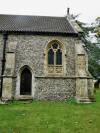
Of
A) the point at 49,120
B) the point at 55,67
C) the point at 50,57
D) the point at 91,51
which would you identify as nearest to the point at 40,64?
the point at 50,57

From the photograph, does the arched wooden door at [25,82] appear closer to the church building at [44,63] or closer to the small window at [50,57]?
the church building at [44,63]

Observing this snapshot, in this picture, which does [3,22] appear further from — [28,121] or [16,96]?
[28,121]

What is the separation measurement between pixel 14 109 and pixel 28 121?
3984mm

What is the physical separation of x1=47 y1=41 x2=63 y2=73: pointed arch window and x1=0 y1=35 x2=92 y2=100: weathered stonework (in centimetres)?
42

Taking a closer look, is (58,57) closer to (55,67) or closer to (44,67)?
(55,67)

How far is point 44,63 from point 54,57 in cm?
116

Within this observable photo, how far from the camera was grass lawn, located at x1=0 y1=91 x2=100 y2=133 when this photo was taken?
1289 cm

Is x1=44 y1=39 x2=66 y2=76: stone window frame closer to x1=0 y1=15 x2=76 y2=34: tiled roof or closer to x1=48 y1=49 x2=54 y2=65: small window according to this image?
x1=48 y1=49 x2=54 y2=65: small window

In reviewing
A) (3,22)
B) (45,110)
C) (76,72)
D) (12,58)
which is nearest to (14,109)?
(45,110)

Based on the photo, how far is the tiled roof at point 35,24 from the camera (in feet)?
79.2

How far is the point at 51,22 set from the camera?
1065 inches

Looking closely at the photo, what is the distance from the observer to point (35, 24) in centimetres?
2580

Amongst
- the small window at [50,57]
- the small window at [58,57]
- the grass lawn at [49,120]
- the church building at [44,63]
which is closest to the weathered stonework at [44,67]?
the church building at [44,63]

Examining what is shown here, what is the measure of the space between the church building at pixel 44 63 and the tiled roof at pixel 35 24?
0.09m
